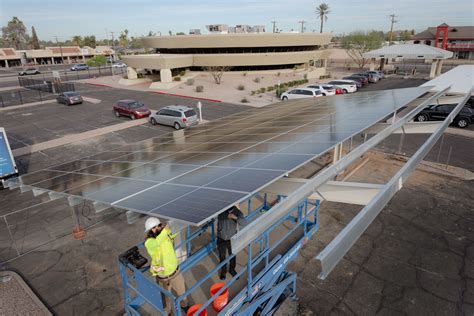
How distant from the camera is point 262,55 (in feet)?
190

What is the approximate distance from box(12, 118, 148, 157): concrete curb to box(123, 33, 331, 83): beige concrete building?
23.8 meters

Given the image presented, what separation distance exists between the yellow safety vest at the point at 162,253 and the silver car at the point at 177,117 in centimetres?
2138

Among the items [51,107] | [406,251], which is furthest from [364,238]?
[51,107]

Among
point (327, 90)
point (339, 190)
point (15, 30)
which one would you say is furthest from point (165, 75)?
point (15, 30)

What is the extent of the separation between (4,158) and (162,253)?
15.6 metres

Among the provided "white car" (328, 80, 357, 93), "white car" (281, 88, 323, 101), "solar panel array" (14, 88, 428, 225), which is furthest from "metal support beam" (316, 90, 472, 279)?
"white car" (328, 80, 357, 93)

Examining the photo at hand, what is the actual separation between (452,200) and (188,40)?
52829mm

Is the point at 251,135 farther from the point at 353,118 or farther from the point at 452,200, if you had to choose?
the point at 452,200

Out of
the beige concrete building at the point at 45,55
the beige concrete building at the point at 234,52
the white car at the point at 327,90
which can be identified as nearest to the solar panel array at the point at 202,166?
the white car at the point at 327,90

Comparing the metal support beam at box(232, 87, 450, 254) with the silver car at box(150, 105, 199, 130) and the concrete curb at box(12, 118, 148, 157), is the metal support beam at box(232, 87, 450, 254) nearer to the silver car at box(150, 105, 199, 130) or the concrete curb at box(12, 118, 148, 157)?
the silver car at box(150, 105, 199, 130)

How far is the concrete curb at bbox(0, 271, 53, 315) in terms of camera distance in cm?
875

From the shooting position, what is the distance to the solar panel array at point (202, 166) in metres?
5.67

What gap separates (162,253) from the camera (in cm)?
612

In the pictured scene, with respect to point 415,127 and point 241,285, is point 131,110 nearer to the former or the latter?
point 415,127
